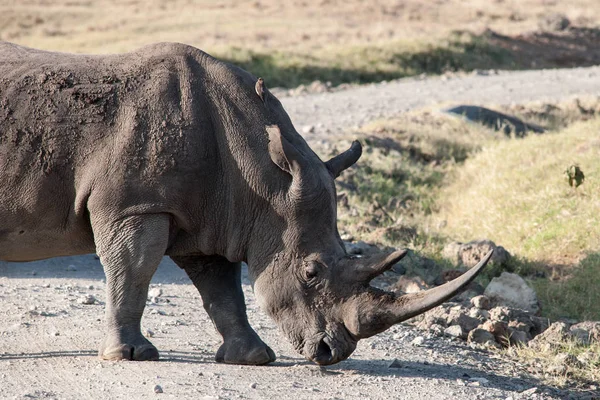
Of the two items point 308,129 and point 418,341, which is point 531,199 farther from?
point 418,341

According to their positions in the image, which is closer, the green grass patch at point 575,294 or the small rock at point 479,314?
the small rock at point 479,314

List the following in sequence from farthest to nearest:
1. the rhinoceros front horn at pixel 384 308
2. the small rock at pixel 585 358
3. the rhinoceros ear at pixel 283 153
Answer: the small rock at pixel 585 358 < the rhinoceros ear at pixel 283 153 < the rhinoceros front horn at pixel 384 308

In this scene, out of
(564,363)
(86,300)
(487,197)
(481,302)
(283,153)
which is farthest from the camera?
(487,197)

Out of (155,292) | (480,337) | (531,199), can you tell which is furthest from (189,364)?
(531,199)

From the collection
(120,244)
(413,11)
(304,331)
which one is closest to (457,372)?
(304,331)

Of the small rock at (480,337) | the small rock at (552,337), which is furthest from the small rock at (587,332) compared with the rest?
the small rock at (480,337)

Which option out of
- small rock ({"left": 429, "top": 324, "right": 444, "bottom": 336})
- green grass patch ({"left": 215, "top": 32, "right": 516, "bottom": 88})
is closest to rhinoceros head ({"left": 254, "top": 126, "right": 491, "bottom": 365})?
small rock ({"left": 429, "top": 324, "right": 444, "bottom": 336})

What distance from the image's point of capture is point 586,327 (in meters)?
8.88

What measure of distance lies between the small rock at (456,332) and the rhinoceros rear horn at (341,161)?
2.13 m

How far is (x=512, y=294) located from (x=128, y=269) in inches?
174

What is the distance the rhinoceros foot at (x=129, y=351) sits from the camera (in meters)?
6.64

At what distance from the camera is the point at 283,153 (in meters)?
6.51

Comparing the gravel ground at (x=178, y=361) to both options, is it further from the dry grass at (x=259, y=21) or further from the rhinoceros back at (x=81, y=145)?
the dry grass at (x=259, y=21)

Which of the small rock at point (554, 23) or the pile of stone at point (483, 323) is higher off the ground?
the pile of stone at point (483, 323)
